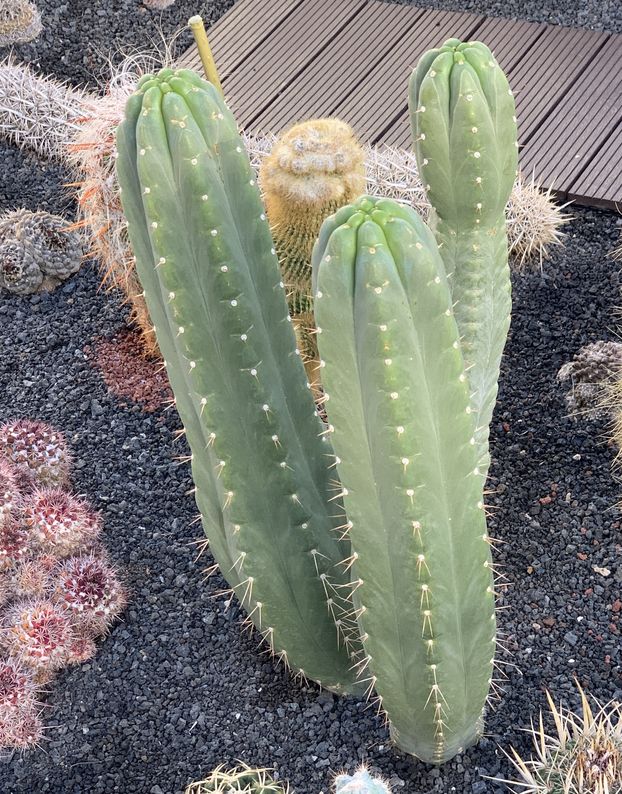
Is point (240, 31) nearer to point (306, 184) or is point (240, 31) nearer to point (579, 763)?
point (306, 184)

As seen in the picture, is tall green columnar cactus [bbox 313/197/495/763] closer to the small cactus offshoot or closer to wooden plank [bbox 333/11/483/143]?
the small cactus offshoot

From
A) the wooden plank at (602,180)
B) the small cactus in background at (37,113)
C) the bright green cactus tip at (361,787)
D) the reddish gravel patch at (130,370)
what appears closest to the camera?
the bright green cactus tip at (361,787)

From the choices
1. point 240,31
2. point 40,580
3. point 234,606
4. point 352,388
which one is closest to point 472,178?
point 352,388

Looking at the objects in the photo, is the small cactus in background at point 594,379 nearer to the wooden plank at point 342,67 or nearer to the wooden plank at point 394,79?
the wooden plank at point 394,79

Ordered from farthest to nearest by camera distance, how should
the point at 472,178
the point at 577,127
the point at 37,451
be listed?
the point at 577,127, the point at 37,451, the point at 472,178

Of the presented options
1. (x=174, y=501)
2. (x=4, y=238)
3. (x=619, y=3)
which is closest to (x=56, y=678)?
(x=174, y=501)

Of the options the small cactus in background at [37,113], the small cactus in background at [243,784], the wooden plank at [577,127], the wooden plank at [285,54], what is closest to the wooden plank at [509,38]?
the wooden plank at [577,127]
